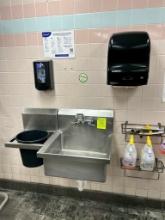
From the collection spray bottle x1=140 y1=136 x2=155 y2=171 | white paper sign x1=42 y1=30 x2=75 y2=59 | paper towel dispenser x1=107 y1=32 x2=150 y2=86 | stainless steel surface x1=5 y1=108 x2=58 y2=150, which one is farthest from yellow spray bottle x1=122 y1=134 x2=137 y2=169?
white paper sign x1=42 y1=30 x2=75 y2=59

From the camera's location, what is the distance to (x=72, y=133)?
1.88 metres

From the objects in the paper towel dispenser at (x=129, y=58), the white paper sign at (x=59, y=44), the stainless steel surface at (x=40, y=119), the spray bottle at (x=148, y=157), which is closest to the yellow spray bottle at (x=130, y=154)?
the spray bottle at (x=148, y=157)

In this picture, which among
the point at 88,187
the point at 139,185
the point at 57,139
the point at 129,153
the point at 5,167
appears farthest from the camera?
the point at 5,167

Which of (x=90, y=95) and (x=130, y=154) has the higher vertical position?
(x=90, y=95)

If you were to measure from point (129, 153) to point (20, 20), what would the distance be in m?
1.46

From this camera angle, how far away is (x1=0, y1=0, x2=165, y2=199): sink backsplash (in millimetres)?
1548

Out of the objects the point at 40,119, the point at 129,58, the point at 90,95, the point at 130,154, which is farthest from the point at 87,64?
the point at 130,154

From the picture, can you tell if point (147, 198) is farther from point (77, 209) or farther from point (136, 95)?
point (136, 95)

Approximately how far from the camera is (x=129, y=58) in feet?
4.71

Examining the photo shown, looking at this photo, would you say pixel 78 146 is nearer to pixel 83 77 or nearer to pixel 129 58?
pixel 83 77

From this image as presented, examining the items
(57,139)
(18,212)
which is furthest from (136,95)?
(18,212)

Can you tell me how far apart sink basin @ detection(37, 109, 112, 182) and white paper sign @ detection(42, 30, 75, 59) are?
50cm

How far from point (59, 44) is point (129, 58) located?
62cm

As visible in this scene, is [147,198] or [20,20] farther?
[147,198]
